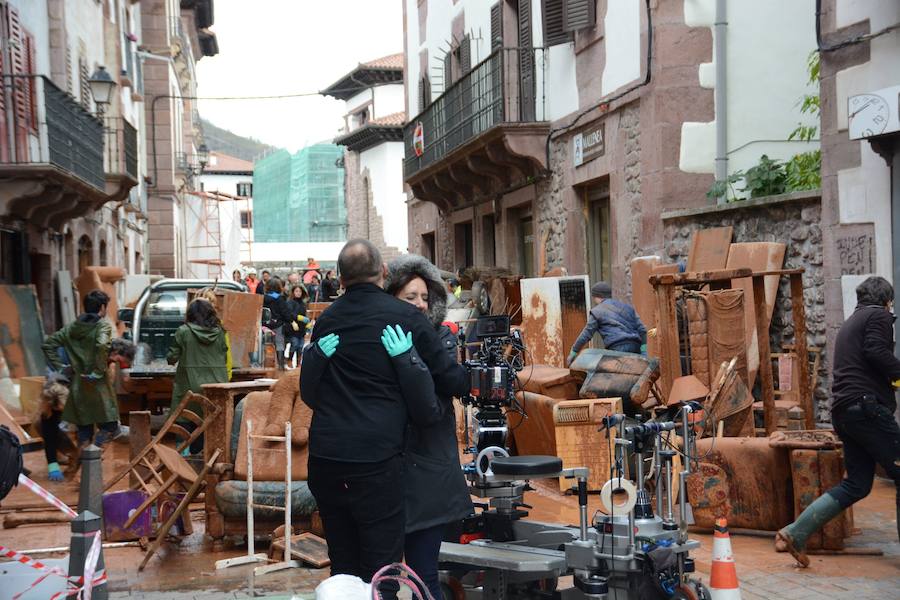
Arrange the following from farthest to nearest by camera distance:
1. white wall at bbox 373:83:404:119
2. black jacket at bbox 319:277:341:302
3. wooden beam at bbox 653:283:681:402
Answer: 1. white wall at bbox 373:83:404:119
2. black jacket at bbox 319:277:341:302
3. wooden beam at bbox 653:283:681:402

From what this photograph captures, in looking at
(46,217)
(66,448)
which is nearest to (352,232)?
(46,217)

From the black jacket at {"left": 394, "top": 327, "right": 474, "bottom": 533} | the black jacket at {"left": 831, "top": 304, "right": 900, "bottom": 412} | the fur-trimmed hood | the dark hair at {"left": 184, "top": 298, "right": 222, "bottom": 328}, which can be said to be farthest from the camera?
the dark hair at {"left": 184, "top": 298, "right": 222, "bottom": 328}

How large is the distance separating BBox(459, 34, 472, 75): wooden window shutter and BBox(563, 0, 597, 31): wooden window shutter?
20.0 ft

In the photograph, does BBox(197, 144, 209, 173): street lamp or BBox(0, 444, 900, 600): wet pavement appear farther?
BBox(197, 144, 209, 173): street lamp

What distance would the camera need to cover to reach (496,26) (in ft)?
67.9

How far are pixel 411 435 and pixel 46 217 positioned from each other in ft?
54.1

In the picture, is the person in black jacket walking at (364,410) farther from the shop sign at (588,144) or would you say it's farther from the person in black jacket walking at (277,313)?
the person in black jacket walking at (277,313)

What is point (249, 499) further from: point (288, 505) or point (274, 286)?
point (274, 286)

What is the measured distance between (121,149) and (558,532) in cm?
2124

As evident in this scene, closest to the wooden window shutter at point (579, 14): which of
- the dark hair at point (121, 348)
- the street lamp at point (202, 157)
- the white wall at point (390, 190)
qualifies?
the dark hair at point (121, 348)

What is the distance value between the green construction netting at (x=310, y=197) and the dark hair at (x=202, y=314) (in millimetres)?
58371

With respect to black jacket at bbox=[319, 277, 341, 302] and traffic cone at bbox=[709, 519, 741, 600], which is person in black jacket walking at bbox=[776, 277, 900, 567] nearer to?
traffic cone at bbox=[709, 519, 741, 600]

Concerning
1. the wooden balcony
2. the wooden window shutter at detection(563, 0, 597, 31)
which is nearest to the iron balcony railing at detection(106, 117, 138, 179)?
the wooden balcony

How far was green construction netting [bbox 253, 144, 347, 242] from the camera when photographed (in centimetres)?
7162
